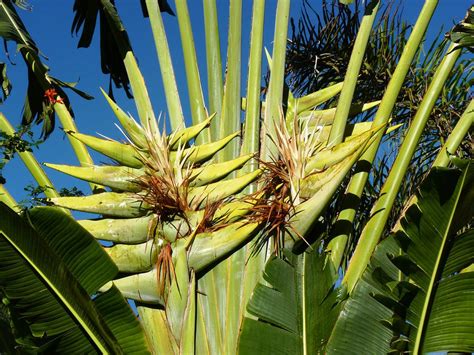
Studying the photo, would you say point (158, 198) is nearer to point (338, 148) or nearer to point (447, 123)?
point (338, 148)

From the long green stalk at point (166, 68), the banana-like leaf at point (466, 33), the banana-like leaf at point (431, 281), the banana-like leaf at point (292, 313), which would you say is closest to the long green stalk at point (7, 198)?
the long green stalk at point (166, 68)

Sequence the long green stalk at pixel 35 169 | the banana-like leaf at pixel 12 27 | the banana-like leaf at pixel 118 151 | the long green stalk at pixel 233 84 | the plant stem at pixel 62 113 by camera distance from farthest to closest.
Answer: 1. the banana-like leaf at pixel 12 27
2. the long green stalk at pixel 35 169
3. the plant stem at pixel 62 113
4. the long green stalk at pixel 233 84
5. the banana-like leaf at pixel 118 151

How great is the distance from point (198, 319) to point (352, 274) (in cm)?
101

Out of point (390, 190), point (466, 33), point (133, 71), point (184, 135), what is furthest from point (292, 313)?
point (133, 71)

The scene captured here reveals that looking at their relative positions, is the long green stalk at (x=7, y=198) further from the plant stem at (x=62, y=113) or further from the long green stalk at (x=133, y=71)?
the long green stalk at (x=133, y=71)

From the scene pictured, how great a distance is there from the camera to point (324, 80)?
314 inches

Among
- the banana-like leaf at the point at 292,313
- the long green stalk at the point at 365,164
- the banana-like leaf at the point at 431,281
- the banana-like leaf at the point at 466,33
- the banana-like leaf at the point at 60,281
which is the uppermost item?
the banana-like leaf at the point at 466,33

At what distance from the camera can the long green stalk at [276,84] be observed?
5.45 metres

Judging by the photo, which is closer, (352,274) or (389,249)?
(389,249)

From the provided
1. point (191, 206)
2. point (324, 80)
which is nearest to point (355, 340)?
point (191, 206)

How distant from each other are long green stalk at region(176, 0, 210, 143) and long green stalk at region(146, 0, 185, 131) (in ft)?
0.36

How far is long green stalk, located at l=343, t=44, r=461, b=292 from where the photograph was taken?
4992mm

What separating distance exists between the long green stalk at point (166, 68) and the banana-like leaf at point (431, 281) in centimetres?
204

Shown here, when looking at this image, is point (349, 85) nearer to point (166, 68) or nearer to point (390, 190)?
point (390, 190)
